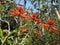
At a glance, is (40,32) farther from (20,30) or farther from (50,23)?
(20,30)

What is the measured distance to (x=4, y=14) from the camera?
20.3 feet

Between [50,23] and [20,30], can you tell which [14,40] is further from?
Result: [50,23]

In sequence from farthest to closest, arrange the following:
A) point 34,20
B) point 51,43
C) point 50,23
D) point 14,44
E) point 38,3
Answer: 1. point 38,3
2. point 51,43
3. point 50,23
4. point 34,20
5. point 14,44

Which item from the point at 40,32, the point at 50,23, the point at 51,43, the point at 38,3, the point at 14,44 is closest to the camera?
the point at 14,44

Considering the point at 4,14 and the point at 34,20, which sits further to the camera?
the point at 4,14

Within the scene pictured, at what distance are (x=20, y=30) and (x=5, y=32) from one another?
30 centimetres

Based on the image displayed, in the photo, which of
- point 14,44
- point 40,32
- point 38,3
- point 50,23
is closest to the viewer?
point 14,44

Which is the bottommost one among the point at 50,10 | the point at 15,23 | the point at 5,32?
the point at 50,10

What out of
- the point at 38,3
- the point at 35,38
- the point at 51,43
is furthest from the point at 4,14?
the point at 38,3

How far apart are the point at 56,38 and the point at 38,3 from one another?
3.66 meters

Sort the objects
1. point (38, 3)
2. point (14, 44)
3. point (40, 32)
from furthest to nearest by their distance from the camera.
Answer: point (38, 3), point (40, 32), point (14, 44)

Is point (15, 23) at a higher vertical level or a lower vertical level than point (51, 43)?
higher

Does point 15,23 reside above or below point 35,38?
above

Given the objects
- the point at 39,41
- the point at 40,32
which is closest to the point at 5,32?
the point at 39,41
